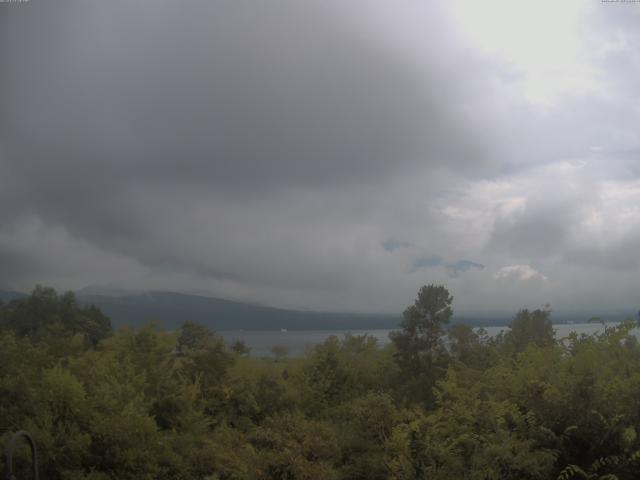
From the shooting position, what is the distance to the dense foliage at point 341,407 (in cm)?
698

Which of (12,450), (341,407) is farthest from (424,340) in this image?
(12,450)

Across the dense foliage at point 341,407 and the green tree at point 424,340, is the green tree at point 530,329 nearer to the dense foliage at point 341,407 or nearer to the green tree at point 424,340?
the dense foliage at point 341,407

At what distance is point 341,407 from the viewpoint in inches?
416

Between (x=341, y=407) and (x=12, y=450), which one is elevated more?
(x=12, y=450)

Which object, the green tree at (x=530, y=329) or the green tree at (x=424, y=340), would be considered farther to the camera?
the green tree at (x=530, y=329)

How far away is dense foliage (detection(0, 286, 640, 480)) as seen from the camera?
6.98m

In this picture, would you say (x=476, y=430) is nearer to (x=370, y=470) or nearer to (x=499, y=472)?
(x=499, y=472)

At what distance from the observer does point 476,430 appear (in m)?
7.63

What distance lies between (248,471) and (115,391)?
2.10 metres

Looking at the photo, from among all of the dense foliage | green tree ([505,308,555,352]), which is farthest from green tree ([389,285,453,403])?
green tree ([505,308,555,352])

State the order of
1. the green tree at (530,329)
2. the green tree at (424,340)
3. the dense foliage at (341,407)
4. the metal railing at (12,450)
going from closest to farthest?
the metal railing at (12,450)
the dense foliage at (341,407)
the green tree at (424,340)
the green tree at (530,329)

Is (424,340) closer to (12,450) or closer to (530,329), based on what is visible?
(530,329)

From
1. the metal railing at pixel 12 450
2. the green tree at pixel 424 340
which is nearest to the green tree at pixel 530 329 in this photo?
the green tree at pixel 424 340

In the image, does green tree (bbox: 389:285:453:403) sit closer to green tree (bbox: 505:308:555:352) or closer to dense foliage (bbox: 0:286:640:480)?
dense foliage (bbox: 0:286:640:480)
